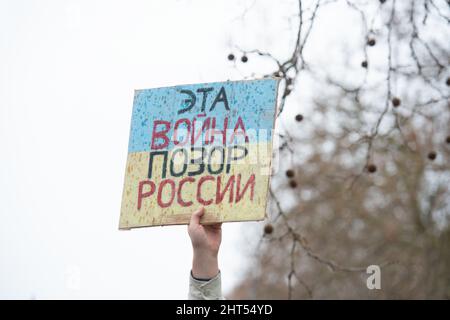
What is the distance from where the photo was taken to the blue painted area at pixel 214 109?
276 cm

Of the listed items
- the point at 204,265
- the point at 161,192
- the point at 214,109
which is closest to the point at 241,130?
the point at 214,109

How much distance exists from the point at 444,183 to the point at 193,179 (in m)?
7.32

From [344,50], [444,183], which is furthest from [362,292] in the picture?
[344,50]

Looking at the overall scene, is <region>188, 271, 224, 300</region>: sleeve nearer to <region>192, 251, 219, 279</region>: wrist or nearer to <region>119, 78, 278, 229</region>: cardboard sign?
<region>192, 251, 219, 279</region>: wrist

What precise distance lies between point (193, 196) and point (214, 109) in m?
0.34

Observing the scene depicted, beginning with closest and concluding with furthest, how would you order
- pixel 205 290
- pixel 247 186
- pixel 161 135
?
pixel 205 290 < pixel 247 186 < pixel 161 135

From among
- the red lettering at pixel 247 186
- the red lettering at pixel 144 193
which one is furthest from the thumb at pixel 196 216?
the red lettering at pixel 144 193

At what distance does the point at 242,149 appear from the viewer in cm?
271

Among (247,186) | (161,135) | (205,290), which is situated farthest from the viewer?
(161,135)

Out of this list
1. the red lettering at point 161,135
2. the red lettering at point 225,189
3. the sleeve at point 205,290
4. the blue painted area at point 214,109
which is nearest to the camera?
the sleeve at point 205,290

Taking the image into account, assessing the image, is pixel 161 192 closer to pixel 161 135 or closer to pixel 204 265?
pixel 161 135

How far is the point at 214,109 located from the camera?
2832 millimetres

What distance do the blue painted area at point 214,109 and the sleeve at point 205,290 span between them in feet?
1.64

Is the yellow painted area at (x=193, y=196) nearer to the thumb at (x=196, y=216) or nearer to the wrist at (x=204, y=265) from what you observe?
the thumb at (x=196, y=216)
